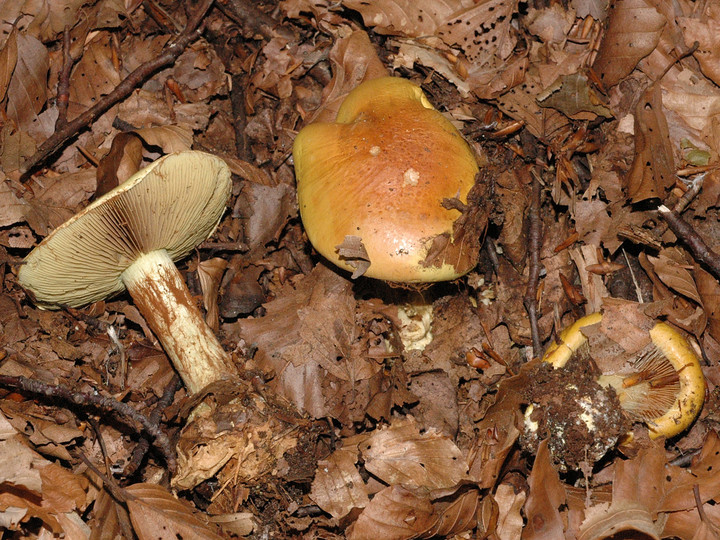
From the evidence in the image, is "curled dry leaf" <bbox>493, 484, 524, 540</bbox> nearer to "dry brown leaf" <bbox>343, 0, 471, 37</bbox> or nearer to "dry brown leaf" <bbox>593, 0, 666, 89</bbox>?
"dry brown leaf" <bbox>593, 0, 666, 89</bbox>

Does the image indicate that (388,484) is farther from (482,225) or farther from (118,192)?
(118,192)

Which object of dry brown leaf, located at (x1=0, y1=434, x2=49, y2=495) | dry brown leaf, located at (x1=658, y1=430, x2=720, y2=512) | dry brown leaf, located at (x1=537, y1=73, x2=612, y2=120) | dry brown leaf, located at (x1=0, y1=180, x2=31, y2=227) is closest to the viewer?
dry brown leaf, located at (x1=0, y1=434, x2=49, y2=495)

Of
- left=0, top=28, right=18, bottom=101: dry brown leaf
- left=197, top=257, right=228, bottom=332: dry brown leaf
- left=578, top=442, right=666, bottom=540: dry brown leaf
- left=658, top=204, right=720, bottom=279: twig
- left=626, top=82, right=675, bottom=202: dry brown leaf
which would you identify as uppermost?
left=0, top=28, right=18, bottom=101: dry brown leaf

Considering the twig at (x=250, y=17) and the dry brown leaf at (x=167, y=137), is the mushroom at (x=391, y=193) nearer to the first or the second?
the dry brown leaf at (x=167, y=137)

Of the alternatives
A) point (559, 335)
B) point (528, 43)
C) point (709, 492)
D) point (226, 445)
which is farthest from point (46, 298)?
point (709, 492)

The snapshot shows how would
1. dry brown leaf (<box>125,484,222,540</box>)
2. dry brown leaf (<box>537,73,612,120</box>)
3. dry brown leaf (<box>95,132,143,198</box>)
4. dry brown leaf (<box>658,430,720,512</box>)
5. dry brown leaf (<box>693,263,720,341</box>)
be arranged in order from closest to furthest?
dry brown leaf (<box>125,484,222,540</box>), dry brown leaf (<box>658,430,720,512</box>), dry brown leaf (<box>693,263,720,341</box>), dry brown leaf (<box>95,132,143,198</box>), dry brown leaf (<box>537,73,612,120</box>)

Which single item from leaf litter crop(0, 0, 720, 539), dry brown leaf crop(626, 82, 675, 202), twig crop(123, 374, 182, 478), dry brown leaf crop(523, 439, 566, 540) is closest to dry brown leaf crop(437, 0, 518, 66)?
leaf litter crop(0, 0, 720, 539)

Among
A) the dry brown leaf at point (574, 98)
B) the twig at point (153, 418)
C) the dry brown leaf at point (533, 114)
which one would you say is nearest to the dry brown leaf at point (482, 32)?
the dry brown leaf at point (533, 114)
